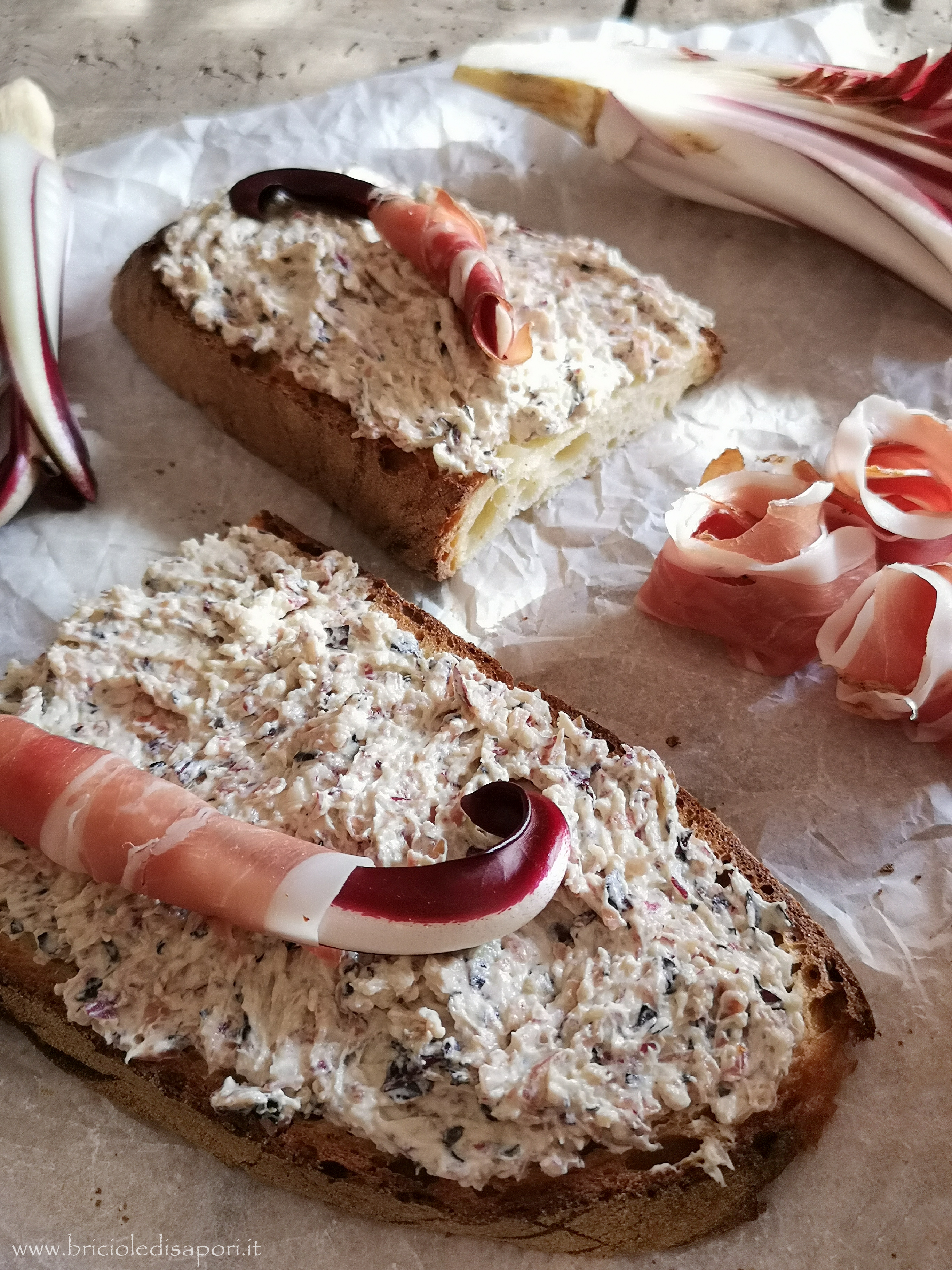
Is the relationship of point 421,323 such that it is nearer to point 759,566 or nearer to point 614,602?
point 614,602

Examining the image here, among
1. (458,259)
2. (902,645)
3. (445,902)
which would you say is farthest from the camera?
(458,259)

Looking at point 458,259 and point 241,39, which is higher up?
point 458,259

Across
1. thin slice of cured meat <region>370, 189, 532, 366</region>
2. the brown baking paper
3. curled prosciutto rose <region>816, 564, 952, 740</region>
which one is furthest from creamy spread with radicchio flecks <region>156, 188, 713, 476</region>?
curled prosciutto rose <region>816, 564, 952, 740</region>

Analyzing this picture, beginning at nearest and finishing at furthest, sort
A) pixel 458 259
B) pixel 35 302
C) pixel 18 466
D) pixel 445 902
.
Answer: pixel 445 902 → pixel 458 259 → pixel 18 466 → pixel 35 302

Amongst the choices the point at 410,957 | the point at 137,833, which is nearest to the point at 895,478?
the point at 410,957

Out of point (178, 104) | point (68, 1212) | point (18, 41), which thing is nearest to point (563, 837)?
point (68, 1212)
